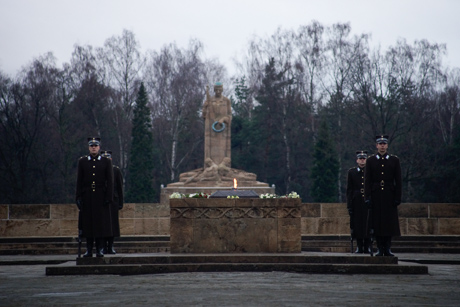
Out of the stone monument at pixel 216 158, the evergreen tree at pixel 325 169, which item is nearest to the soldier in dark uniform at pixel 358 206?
the stone monument at pixel 216 158

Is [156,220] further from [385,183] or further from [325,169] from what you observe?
[325,169]

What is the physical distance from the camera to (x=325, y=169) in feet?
178

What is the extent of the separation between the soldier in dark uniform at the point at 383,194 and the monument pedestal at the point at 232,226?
5.97 feet

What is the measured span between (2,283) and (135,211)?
1199 cm

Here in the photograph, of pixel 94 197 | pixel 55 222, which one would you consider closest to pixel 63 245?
pixel 55 222

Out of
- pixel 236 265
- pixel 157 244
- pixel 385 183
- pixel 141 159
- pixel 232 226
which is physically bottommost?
pixel 236 265

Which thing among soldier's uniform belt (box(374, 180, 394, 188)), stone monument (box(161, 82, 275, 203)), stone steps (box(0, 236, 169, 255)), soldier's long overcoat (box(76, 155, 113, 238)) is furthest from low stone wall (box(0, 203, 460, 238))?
Result: stone monument (box(161, 82, 275, 203))

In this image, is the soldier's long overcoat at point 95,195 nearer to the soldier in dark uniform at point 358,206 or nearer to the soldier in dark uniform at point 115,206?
the soldier in dark uniform at point 115,206

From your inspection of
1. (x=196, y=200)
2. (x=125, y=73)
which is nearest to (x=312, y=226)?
(x=196, y=200)

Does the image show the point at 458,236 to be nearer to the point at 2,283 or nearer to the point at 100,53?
the point at 2,283

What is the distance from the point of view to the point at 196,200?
49.0 feet

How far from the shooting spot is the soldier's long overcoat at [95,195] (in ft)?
44.5

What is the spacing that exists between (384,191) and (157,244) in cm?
870

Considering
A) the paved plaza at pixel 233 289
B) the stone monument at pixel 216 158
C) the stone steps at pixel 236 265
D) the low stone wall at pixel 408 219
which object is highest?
the stone monument at pixel 216 158
